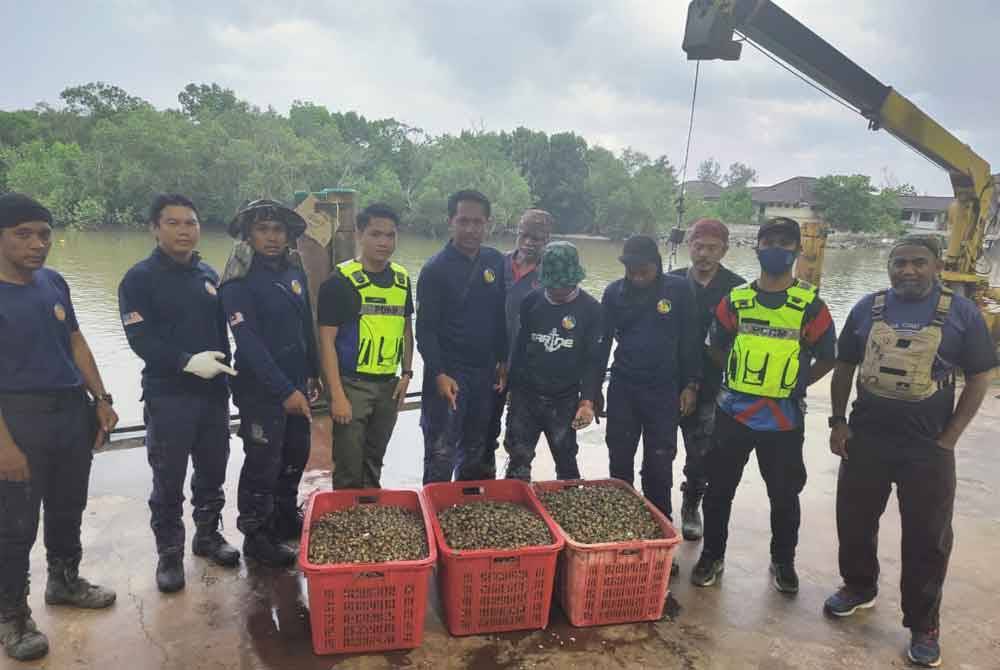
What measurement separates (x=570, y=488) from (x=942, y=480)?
1.59 meters

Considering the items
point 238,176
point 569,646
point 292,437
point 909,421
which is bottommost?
point 569,646

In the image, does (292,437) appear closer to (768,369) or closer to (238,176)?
(768,369)

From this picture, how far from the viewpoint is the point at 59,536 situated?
2.53 m

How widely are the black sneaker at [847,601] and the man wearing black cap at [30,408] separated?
130 inches

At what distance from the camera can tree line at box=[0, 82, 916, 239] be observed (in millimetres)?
23297

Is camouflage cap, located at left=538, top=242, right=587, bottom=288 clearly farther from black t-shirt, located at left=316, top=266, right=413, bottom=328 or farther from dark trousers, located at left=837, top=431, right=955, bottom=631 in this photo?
dark trousers, located at left=837, top=431, right=955, bottom=631

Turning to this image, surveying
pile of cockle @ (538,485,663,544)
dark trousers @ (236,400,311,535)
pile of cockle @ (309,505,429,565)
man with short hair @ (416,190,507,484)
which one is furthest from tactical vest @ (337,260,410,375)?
pile of cockle @ (538,485,663,544)

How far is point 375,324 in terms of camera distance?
2.97 metres

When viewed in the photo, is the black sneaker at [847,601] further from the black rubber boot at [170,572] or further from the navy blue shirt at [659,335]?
the black rubber boot at [170,572]

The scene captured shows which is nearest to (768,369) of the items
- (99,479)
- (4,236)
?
(4,236)

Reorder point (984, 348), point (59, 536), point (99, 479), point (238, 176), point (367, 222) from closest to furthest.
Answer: point (984, 348) < point (59, 536) < point (367, 222) < point (99, 479) < point (238, 176)

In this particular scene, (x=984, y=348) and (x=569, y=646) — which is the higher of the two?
(x=984, y=348)

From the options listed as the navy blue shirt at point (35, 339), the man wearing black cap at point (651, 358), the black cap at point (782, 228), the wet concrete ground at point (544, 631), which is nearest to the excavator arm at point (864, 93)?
the black cap at point (782, 228)

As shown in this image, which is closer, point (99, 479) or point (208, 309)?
point (208, 309)
